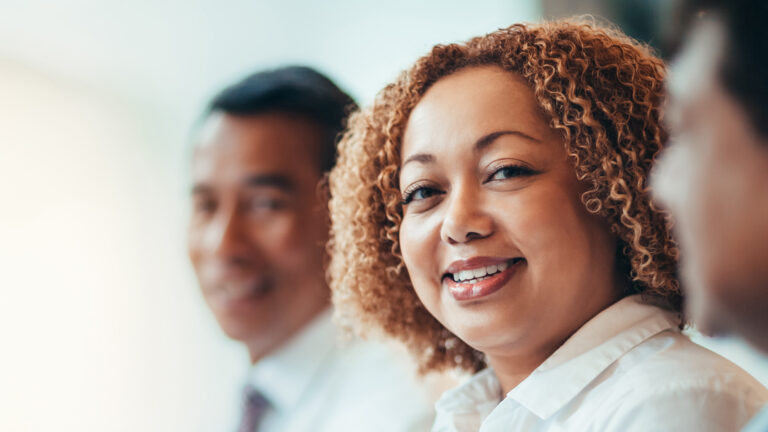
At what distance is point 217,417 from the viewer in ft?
4.93

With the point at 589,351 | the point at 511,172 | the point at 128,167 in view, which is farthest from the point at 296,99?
the point at 589,351

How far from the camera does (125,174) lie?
1.48m

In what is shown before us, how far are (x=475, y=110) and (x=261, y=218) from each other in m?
0.60

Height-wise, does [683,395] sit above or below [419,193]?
below

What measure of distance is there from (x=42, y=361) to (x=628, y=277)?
111 centimetres

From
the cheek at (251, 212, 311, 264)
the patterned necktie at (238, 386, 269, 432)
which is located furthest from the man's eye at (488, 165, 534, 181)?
the patterned necktie at (238, 386, 269, 432)

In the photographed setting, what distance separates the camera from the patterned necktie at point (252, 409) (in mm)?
1376

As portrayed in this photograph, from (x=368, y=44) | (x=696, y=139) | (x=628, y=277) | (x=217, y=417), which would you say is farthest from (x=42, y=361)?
(x=696, y=139)

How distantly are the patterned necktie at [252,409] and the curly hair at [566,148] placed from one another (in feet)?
1.50

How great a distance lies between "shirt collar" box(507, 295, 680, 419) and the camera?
2.38ft

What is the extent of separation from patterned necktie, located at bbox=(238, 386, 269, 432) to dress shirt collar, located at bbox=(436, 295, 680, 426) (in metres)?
0.75

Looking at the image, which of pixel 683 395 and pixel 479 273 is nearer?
pixel 683 395

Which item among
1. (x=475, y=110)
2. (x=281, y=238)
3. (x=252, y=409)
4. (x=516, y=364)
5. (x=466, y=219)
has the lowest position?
(x=252, y=409)

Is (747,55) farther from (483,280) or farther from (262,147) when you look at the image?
(262,147)
